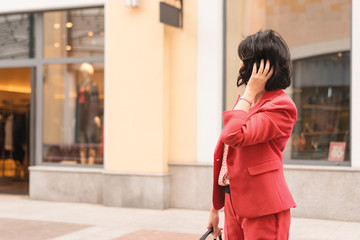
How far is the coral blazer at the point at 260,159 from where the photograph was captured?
7.50 ft

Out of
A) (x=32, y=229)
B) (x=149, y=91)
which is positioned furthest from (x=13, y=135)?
(x=32, y=229)

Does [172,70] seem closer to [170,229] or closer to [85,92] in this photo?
[85,92]

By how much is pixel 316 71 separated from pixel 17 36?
5.81 metres

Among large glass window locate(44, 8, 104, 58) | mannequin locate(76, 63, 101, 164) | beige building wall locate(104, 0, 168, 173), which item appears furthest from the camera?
mannequin locate(76, 63, 101, 164)

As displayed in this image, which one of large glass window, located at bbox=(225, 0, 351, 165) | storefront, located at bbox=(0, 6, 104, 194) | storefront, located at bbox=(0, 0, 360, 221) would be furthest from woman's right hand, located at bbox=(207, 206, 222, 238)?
storefront, located at bbox=(0, 6, 104, 194)

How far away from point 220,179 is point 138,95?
5943mm

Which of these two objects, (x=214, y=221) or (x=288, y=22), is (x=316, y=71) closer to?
(x=288, y=22)

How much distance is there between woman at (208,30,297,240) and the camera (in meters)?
2.31

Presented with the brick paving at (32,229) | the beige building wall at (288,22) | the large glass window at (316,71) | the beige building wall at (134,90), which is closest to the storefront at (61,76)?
the beige building wall at (134,90)

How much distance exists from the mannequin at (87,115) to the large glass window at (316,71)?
8.80ft

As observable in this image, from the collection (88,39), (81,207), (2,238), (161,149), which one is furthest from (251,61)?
(88,39)

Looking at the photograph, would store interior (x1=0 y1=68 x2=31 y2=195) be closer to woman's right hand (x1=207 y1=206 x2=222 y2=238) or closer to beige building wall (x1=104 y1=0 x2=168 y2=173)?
beige building wall (x1=104 y1=0 x2=168 y2=173)

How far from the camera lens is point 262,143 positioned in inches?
92.7

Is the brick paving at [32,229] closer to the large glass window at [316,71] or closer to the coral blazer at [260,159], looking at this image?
the large glass window at [316,71]
